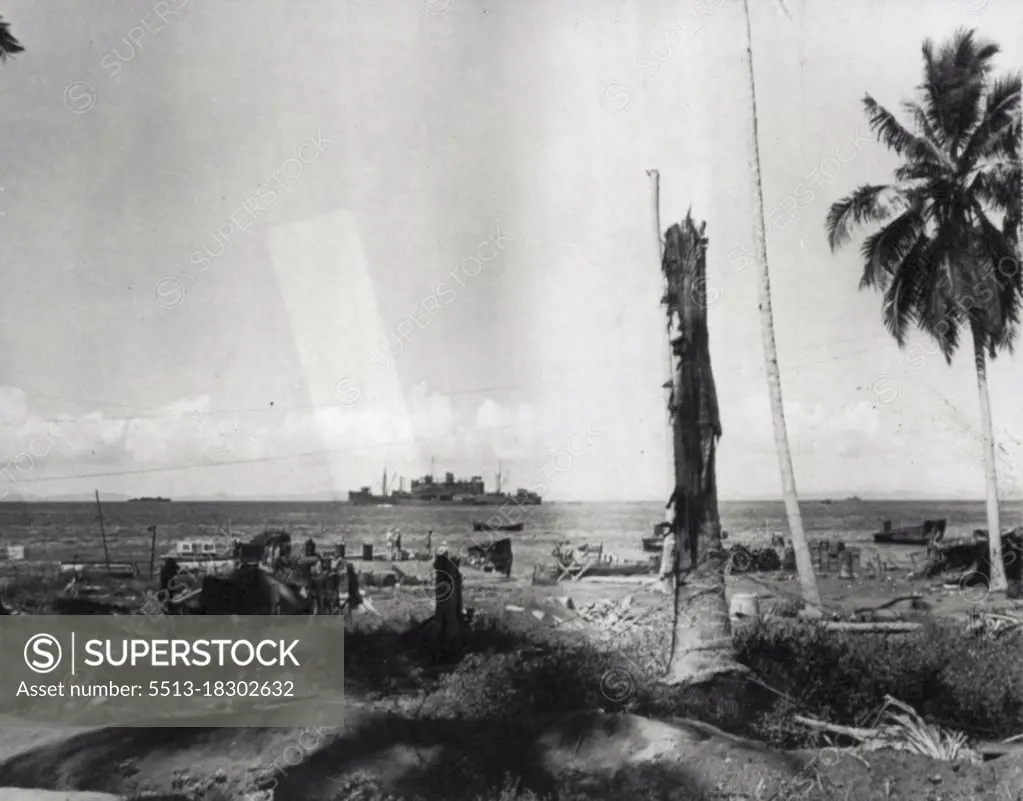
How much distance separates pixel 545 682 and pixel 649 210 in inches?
111

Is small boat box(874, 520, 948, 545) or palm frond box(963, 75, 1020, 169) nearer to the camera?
small boat box(874, 520, 948, 545)

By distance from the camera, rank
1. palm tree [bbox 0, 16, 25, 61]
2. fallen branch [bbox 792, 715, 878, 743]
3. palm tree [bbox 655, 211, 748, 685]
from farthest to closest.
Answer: palm tree [bbox 0, 16, 25, 61] < palm tree [bbox 655, 211, 748, 685] < fallen branch [bbox 792, 715, 878, 743]

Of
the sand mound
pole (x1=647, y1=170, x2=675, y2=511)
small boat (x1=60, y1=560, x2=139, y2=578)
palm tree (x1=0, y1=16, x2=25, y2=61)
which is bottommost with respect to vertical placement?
the sand mound

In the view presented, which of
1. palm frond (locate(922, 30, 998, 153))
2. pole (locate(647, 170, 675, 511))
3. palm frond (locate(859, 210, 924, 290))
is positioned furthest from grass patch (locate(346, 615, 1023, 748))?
palm frond (locate(922, 30, 998, 153))

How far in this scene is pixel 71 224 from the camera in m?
5.18

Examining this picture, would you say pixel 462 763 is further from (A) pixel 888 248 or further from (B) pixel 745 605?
(A) pixel 888 248

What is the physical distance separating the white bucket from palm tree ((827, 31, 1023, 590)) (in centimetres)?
148

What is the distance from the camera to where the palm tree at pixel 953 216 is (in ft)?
17.2

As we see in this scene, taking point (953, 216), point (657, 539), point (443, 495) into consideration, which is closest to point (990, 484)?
point (953, 216)

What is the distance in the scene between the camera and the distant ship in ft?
15.9

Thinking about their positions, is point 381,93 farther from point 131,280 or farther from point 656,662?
point 656,662

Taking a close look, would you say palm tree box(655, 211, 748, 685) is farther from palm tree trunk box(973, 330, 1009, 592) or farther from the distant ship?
palm tree trunk box(973, 330, 1009, 592)

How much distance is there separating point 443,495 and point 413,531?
0.94ft

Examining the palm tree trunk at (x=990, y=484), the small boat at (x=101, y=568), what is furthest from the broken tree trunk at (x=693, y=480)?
the small boat at (x=101, y=568)
